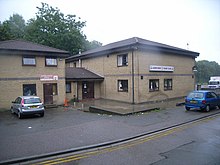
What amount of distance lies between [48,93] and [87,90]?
5995 millimetres

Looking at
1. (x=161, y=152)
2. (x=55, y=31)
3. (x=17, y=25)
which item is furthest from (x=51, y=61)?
(x=17, y=25)

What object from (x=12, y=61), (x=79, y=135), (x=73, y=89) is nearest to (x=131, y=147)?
(x=79, y=135)

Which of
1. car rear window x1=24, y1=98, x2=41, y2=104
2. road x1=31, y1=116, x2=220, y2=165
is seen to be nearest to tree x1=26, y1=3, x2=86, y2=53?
car rear window x1=24, y1=98, x2=41, y2=104

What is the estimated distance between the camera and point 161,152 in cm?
598

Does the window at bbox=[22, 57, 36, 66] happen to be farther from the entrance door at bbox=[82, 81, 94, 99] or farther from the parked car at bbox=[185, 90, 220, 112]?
the parked car at bbox=[185, 90, 220, 112]

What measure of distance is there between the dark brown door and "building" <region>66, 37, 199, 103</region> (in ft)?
10.1

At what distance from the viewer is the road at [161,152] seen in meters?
5.29

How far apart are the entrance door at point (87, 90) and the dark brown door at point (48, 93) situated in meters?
5.16

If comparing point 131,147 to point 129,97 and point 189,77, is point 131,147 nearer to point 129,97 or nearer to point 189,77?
point 129,97

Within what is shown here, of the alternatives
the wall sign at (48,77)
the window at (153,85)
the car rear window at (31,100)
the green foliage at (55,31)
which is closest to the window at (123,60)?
the window at (153,85)

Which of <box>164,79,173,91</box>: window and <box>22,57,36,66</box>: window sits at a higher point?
<box>22,57,36,66</box>: window

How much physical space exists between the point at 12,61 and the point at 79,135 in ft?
39.7

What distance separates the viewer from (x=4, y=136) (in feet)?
26.2

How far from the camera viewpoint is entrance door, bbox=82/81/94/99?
23031 mm
